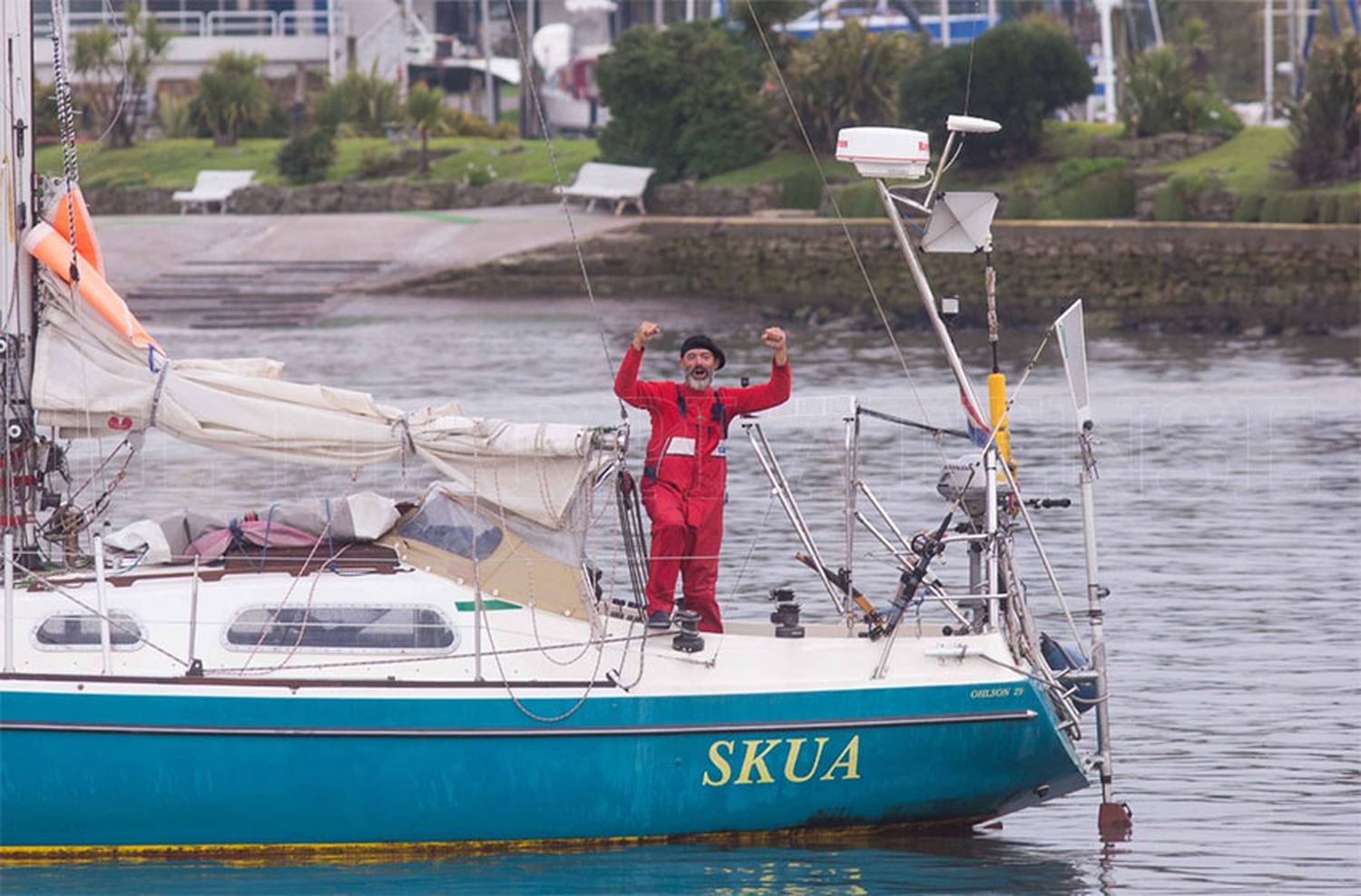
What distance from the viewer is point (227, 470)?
2195cm

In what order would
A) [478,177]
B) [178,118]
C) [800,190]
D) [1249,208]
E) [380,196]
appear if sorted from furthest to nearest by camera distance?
1. [178,118]
2. [478,177]
3. [380,196]
4. [800,190]
5. [1249,208]

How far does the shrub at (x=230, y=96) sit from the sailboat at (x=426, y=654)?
41881 mm

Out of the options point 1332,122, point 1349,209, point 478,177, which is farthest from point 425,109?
point 1349,209

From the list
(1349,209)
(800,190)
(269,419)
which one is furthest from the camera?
(800,190)

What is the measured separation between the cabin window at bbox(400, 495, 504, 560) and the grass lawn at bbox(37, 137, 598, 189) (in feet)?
116

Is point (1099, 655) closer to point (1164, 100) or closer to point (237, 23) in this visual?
point (1164, 100)

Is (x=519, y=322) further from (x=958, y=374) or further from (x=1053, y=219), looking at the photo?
(x=958, y=374)

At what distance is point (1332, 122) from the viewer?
4062 cm

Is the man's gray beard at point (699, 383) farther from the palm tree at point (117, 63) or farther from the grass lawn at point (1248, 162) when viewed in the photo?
the palm tree at point (117, 63)

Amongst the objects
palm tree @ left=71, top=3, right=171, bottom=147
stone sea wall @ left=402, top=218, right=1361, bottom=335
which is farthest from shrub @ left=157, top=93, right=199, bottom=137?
stone sea wall @ left=402, top=218, right=1361, bottom=335

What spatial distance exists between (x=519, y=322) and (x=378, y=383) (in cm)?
898

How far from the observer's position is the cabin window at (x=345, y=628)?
1048 cm

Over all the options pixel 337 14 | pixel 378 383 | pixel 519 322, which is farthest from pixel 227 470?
pixel 337 14

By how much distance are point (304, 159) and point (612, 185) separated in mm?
6667
